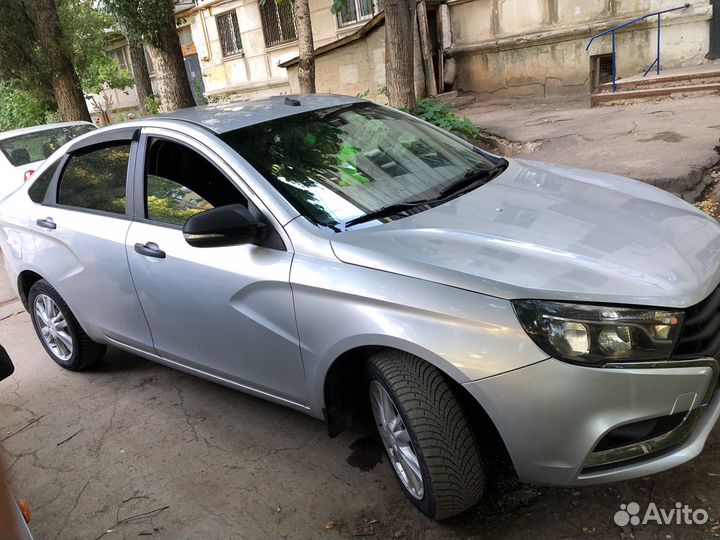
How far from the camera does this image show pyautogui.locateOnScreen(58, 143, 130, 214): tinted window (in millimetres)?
3506

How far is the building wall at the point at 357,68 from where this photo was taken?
46.0 feet

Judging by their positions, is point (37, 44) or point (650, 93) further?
point (37, 44)

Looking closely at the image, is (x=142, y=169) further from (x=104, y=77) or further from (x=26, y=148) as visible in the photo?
(x=104, y=77)

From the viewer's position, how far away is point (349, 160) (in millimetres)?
3096

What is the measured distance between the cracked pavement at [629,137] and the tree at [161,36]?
4636mm

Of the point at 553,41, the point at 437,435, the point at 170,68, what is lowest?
the point at 437,435

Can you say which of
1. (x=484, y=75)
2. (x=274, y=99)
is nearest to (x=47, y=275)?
(x=274, y=99)

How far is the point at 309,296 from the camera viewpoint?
2.54 meters

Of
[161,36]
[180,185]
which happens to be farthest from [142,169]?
[161,36]

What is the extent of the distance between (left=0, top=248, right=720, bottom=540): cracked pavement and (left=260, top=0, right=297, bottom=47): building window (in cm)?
1534

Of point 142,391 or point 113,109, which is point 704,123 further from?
point 113,109

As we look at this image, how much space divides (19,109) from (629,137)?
14.1 m

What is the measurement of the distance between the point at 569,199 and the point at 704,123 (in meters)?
6.11

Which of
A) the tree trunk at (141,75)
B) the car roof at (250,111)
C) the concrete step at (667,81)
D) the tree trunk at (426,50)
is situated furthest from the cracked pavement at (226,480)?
the tree trunk at (141,75)
